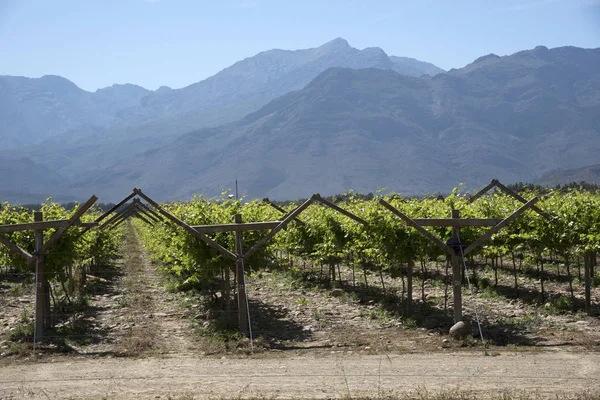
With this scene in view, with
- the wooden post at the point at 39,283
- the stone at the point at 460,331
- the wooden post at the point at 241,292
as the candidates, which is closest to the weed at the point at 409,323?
the stone at the point at 460,331

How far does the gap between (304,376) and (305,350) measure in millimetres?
2173

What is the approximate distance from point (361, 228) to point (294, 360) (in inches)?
257

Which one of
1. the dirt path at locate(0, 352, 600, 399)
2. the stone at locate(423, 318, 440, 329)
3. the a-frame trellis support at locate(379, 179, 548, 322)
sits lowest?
the dirt path at locate(0, 352, 600, 399)

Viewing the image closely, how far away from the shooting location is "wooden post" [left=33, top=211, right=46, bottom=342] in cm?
1438

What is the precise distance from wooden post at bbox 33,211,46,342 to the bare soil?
0.48 meters

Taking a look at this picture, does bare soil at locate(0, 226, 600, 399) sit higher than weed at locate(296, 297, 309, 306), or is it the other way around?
weed at locate(296, 297, 309, 306)

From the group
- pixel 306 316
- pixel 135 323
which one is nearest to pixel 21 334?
pixel 135 323

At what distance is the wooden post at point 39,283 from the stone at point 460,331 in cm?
891

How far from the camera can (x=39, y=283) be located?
47.8 ft

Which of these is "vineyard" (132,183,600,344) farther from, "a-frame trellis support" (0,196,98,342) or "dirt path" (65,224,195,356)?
"a-frame trellis support" (0,196,98,342)

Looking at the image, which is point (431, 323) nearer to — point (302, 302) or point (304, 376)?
point (302, 302)

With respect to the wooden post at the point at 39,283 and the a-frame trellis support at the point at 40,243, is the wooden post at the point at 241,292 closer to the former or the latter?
the a-frame trellis support at the point at 40,243

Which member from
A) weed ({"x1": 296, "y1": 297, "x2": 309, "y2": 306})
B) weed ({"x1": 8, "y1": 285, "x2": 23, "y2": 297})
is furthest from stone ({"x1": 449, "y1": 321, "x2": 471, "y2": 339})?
weed ({"x1": 8, "y1": 285, "x2": 23, "y2": 297})

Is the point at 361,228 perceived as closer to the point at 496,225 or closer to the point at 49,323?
the point at 496,225
